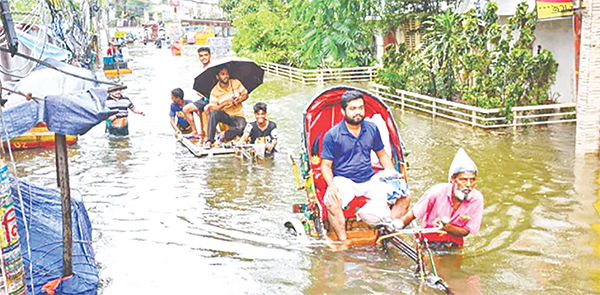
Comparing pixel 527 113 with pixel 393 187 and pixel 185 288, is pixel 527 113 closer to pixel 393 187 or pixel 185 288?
pixel 393 187

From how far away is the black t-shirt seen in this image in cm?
1197

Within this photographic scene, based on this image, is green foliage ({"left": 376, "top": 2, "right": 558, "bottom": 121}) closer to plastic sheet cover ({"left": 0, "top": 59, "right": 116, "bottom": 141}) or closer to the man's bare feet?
the man's bare feet

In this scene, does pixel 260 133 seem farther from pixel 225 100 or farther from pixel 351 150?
pixel 351 150

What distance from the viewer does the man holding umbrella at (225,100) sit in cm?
1214

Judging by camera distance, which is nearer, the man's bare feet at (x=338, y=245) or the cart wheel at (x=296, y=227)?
the man's bare feet at (x=338, y=245)

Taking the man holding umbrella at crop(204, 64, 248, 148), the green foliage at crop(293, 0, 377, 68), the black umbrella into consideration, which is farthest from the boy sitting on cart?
the green foliage at crop(293, 0, 377, 68)

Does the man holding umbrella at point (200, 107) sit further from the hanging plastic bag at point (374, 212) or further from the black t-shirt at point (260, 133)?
the hanging plastic bag at point (374, 212)

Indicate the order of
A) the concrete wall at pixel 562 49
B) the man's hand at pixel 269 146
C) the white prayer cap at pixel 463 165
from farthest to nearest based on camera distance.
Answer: the concrete wall at pixel 562 49
the man's hand at pixel 269 146
the white prayer cap at pixel 463 165

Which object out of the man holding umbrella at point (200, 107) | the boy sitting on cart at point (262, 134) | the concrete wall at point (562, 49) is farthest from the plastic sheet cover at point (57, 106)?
the concrete wall at point (562, 49)

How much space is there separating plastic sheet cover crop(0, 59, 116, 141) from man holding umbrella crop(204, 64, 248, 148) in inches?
256

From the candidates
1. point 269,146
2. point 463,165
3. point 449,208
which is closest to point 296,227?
point 449,208

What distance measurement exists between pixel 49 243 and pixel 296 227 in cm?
274

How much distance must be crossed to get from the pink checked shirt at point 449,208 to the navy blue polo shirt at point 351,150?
3.39 ft

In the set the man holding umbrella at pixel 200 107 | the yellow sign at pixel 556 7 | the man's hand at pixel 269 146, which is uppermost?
the yellow sign at pixel 556 7
